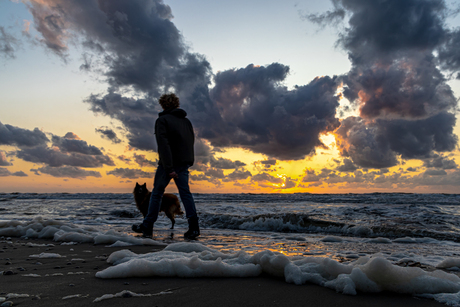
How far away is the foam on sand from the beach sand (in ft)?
0.18

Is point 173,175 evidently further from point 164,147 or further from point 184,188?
point 164,147

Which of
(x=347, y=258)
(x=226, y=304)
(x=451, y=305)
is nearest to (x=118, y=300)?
(x=226, y=304)

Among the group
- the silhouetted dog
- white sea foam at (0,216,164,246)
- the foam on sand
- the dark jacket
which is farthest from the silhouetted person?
the foam on sand

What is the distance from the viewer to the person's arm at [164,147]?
453 centimetres

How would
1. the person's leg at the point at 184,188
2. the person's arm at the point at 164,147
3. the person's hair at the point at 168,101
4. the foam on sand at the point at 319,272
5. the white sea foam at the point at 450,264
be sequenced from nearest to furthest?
the foam on sand at the point at 319,272
the white sea foam at the point at 450,264
the person's arm at the point at 164,147
the person's leg at the point at 184,188
the person's hair at the point at 168,101

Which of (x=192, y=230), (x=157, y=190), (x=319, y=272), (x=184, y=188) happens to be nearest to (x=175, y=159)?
(x=184, y=188)

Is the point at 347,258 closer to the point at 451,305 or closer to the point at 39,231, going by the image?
the point at 451,305

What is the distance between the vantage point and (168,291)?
1.65m

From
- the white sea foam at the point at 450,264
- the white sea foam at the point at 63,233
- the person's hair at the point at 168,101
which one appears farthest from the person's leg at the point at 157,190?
the white sea foam at the point at 450,264

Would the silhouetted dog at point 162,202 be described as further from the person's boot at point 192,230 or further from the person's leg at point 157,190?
the person's boot at point 192,230

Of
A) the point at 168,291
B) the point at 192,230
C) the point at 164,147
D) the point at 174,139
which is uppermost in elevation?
the point at 174,139

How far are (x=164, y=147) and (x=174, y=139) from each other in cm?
28

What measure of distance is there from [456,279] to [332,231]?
4.83 metres

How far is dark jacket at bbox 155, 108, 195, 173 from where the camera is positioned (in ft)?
14.9
